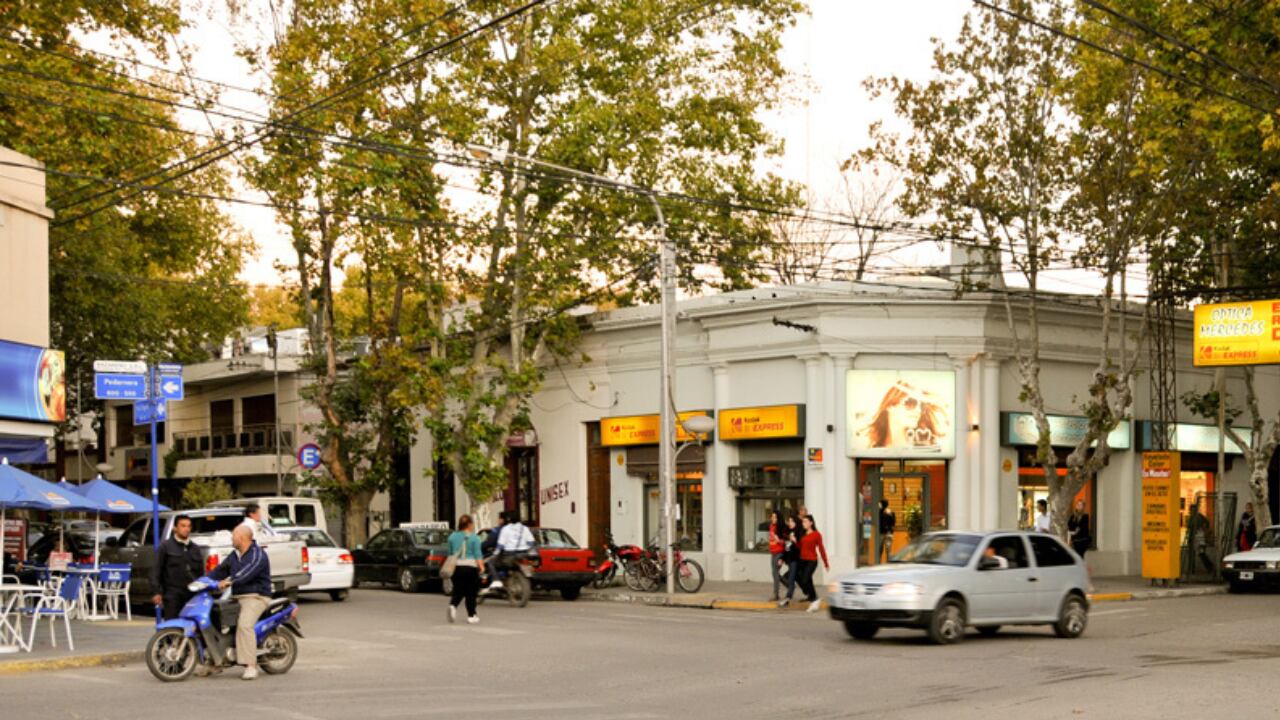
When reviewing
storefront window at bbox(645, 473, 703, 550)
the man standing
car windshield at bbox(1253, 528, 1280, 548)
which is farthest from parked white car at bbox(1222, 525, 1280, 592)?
Answer: storefront window at bbox(645, 473, 703, 550)

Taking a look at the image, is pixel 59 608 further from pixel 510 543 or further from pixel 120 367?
pixel 510 543

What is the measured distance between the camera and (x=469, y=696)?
14352 mm

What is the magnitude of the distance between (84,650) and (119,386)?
7.38 m

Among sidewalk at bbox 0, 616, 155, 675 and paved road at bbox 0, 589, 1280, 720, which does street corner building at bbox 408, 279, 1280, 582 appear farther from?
sidewalk at bbox 0, 616, 155, 675

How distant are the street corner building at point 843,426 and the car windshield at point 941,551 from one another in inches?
400

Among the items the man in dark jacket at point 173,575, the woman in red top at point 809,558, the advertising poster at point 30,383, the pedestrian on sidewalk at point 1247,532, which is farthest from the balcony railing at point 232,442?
the man in dark jacket at point 173,575

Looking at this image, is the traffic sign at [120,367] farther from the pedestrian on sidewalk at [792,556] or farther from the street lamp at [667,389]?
the pedestrian on sidewalk at [792,556]

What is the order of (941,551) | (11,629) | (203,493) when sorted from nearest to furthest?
(11,629) → (941,551) → (203,493)

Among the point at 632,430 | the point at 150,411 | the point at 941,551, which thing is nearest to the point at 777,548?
the point at 941,551

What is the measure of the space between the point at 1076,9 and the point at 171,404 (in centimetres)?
4310

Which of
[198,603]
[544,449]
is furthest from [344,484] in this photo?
[198,603]

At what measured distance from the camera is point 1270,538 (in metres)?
31.3

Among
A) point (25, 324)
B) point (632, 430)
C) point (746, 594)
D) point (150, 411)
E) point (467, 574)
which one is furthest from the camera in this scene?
point (632, 430)

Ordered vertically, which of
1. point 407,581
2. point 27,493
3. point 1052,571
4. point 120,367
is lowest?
point 407,581
